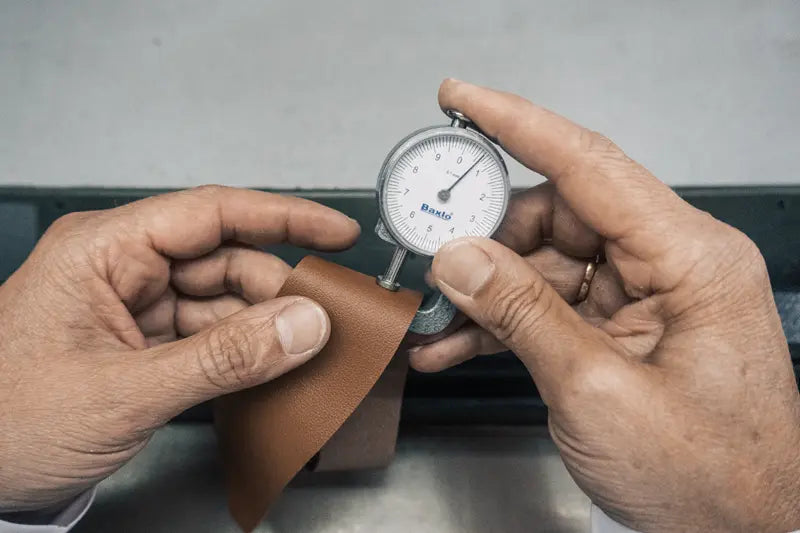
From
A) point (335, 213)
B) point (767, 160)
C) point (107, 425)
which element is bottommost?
point (107, 425)

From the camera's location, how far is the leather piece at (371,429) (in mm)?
1217

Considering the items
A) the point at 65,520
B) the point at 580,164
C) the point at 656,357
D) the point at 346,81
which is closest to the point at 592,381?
the point at 656,357

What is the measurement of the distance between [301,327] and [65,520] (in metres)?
0.57

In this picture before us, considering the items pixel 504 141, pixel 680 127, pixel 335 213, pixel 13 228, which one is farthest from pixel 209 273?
pixel 680 127

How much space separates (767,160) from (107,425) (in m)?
1.68

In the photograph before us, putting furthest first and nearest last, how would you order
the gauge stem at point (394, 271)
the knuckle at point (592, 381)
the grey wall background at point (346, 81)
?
the grey wall background at point (346, 81) → the gauge stem at point (394, 271) → the knuckle at point (592, 381)

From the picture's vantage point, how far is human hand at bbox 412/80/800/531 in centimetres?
90

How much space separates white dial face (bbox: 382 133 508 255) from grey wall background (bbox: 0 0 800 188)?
0.54m

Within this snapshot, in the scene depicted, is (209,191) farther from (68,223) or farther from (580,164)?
(580,164)

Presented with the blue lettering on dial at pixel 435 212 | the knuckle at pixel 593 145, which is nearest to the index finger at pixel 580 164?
the knuckle at pixel 593 145

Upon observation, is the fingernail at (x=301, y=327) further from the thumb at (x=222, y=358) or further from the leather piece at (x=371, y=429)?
the leather piece at (x=371, y=429)

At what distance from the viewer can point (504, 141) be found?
3.72ft

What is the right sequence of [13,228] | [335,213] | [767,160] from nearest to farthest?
[335,213] < [13,228] < [767,160]

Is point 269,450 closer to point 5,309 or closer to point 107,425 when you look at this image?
point 107,425
